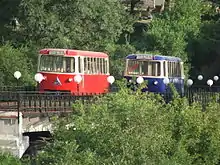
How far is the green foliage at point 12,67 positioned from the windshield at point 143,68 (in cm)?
642

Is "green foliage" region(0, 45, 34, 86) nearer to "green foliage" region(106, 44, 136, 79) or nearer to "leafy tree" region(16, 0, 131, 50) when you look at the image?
"leafy tree" region(16, 0, 131, 50)

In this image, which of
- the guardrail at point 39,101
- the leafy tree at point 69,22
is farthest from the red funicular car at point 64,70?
the leafy tree at point 69,22

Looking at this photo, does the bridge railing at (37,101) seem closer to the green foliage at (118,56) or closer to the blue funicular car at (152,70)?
the blue funicular car at (152,70)

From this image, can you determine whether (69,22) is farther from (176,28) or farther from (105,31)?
(176,28)

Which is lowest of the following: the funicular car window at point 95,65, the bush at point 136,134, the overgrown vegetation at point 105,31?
the bush at point 136,134

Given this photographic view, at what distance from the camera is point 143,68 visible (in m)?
30.7

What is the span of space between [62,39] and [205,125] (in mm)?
19263

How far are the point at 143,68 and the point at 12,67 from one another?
790 cm

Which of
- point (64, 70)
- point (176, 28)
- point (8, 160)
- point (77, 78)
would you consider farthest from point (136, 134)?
point (176, 28)

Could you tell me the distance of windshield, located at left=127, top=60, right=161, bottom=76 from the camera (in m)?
30.4

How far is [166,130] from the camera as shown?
18141 millimetres

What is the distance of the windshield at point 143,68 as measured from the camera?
30.4m

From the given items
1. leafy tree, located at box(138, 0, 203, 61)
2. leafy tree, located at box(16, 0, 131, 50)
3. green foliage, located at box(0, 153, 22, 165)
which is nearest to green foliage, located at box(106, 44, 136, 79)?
leafy tree, located at box(16, 0, 131, 50)

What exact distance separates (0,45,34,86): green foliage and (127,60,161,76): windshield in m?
6.42
